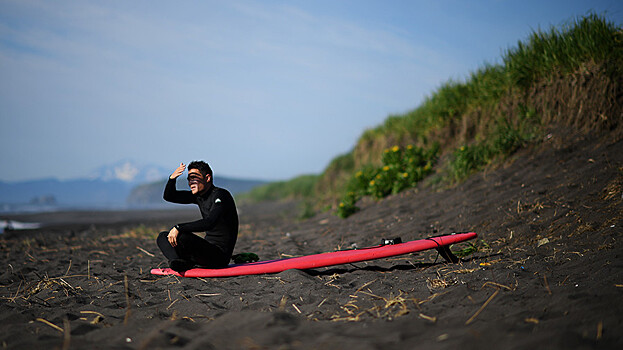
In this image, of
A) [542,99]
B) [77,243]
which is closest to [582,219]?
[542,99]

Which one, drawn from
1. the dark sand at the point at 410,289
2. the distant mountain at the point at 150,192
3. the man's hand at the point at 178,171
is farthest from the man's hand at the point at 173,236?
the distant mountain at the point at 150,192

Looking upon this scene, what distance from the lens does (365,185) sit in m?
9.40

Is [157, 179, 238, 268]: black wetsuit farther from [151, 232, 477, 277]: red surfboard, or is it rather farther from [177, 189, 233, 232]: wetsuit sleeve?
[151, 232, 477, 277]: red surfboard

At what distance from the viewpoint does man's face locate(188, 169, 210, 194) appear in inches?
158

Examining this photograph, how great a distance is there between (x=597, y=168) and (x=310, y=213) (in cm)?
676

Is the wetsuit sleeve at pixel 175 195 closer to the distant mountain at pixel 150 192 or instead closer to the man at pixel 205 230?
the man at pixel 205 230

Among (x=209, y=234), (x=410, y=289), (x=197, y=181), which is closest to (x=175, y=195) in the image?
(x=197, y=181)

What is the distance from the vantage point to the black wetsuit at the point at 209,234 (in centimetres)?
382

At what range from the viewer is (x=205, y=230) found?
12.8ft

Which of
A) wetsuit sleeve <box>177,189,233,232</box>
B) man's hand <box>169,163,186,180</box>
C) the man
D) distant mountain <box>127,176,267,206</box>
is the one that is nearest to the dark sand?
the man

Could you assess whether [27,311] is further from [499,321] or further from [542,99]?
[542,99]

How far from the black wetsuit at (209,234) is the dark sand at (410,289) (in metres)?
0.24

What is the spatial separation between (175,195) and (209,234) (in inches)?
23.9

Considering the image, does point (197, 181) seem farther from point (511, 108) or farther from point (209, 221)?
point (511, 108)
